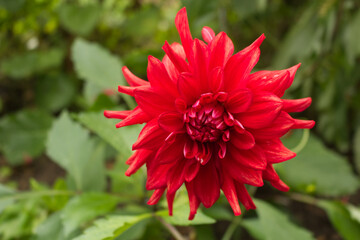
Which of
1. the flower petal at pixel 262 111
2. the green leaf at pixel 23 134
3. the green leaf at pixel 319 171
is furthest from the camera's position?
the green leaf at pixel 23 134

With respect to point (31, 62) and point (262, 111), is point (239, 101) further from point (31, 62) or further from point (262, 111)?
point (31, 62)

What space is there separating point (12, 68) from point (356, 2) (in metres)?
1.93

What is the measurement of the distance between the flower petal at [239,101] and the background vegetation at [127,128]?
0.26m

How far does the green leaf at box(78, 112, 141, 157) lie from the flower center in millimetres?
315

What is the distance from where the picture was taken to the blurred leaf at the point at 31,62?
1978mm

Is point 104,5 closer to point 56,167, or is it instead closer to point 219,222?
point 56,167

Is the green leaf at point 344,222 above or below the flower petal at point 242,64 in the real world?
below

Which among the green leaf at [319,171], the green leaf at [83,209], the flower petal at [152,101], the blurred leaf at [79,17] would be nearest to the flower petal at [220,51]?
the flower petal at [152,101]

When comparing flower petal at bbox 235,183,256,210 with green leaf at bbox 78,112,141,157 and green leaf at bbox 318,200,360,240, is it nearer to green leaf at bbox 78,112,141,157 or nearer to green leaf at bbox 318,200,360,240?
green leaf at bbox 78,112,141,157

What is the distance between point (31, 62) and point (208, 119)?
1.76m

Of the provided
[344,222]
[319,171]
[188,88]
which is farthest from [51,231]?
[319,171]

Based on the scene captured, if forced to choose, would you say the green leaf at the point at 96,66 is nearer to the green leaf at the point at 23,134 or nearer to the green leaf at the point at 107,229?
the green leaf at the point at 107,229

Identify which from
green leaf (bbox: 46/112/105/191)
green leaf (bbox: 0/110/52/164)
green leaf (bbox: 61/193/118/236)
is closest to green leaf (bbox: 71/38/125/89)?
green leaf (bbox: 46/112/105/191)

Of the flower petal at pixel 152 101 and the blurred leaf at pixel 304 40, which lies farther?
the blurred leaf at pixel 304 40
